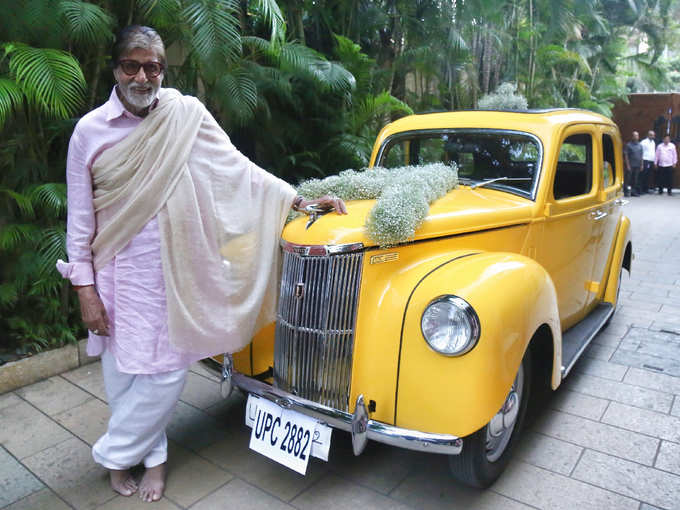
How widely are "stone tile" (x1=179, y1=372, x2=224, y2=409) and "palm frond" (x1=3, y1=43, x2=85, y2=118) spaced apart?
1.86 metres

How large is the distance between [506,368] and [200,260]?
137 centimetres

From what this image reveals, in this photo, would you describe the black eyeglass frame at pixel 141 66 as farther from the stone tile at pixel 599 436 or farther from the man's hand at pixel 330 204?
the stone tile at pixel 599 436

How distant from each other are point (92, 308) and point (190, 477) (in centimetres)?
97

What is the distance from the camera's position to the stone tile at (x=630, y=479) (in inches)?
94.9

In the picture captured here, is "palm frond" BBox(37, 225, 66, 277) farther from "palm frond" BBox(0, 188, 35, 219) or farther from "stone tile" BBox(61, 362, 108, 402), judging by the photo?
"stone tile" BBox(61, 362, 108, 402)

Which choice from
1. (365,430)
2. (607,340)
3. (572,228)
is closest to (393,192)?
(365,430)

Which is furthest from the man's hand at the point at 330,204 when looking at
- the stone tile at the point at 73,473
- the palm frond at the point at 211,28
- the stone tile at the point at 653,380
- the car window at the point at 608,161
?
the car window at the point at 608,161

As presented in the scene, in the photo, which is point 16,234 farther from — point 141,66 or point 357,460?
point 357,460

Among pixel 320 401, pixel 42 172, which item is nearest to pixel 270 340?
pixel 320 401

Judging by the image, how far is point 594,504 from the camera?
7.72ft

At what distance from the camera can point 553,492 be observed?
244 centimetres

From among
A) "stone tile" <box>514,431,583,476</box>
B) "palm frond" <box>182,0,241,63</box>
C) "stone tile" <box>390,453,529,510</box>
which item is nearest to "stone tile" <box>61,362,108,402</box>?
"stone tile" <box>390,453,529,510</box>

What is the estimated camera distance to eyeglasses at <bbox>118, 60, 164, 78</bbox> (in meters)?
2.14

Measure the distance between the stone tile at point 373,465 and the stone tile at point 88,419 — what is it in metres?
1.34
